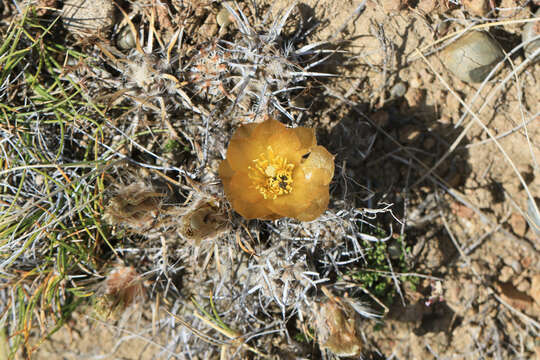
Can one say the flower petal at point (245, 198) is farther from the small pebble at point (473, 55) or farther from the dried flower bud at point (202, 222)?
the small pebble at point (473, 55)

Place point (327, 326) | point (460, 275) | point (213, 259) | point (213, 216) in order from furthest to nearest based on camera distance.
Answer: point (460, 275) → point (213, 259) → point (327, 326) → point (213, 216)

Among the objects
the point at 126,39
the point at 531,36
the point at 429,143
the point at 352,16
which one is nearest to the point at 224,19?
the point at 126,39

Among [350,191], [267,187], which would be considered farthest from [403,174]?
[267,187]

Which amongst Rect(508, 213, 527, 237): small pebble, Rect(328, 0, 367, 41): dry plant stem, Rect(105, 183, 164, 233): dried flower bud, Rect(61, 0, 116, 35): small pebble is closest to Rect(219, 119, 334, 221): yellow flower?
Rect(105, 183, 164, 233): dried flower bud

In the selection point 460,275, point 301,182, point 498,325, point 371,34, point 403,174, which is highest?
point 371,34

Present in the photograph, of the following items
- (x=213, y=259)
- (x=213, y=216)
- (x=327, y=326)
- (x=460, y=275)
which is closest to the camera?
(x=213, y=216)

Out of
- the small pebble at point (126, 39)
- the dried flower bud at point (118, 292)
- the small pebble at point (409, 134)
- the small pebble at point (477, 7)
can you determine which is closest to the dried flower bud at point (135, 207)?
the dried flower bud at point (118, 292)

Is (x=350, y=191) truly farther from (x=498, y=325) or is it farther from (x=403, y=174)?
(x=498, y=325)

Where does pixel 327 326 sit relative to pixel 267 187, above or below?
below
